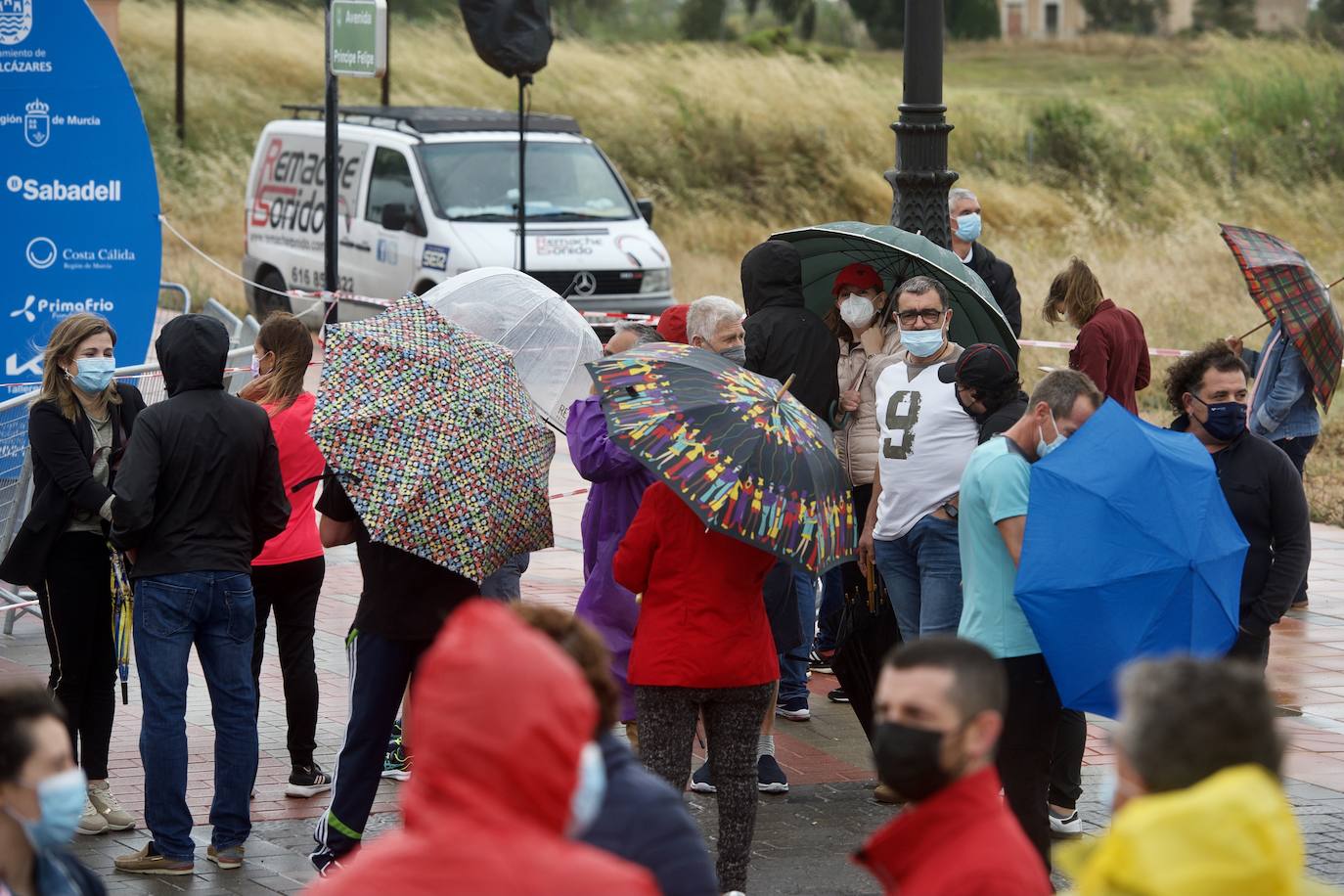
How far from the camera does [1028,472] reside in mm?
5527

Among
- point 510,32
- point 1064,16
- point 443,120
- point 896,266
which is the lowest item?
point 896,266

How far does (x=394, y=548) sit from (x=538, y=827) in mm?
3477

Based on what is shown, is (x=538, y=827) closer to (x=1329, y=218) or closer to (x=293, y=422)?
(x=293, y=422)

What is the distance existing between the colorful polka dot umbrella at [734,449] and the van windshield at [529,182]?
1233 centimetres

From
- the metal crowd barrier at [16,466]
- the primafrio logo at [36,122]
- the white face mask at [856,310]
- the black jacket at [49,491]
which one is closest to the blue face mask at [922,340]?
the white face mask at [856,310]

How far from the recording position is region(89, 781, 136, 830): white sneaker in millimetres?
6465

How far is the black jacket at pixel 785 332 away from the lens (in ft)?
23.8

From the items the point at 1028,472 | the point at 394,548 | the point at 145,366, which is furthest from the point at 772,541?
the point at 145,366

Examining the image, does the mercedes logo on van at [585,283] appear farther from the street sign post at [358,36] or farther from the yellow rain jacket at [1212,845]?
the yellow rain jacket at [1212,845]

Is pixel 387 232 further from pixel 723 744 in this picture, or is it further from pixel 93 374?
pixel 723 744

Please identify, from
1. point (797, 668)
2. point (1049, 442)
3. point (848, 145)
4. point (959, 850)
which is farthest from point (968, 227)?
point (848, 145)

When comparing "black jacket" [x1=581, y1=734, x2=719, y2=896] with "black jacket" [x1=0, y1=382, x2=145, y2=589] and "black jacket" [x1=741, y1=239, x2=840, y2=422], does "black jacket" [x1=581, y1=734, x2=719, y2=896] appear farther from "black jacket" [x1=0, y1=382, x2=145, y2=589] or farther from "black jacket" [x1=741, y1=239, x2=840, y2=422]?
"black jacket" [x1=741, y1=239, x2=840, y2=422]

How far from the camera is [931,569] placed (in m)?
6.71

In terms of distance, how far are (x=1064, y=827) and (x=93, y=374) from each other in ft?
12.3
